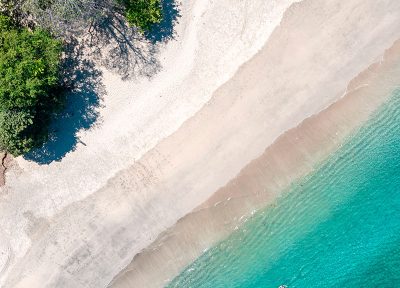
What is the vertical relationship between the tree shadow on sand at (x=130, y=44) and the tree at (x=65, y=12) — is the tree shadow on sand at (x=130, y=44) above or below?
below

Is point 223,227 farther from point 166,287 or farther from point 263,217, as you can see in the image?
point 166,287

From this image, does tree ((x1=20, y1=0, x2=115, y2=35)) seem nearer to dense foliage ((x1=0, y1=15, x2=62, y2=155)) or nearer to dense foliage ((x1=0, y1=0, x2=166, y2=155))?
dense foliage ((x1=0, y1=0, x2=166, y2=155))


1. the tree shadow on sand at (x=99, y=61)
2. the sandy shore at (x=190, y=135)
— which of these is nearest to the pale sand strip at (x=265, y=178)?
the sandy shore at (x=190, y=135)

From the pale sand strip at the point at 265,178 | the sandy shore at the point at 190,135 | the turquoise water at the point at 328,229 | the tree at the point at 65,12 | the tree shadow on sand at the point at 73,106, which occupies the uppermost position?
the tree at the point at 65,12

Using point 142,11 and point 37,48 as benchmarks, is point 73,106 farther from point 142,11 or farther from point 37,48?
point 142,11

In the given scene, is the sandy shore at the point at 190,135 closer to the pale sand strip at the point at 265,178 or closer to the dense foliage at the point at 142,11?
the pale sand strip at the point at 265,178

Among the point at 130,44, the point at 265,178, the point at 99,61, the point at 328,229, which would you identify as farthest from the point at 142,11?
the point at 328,229
